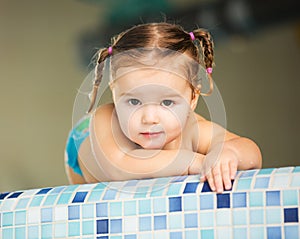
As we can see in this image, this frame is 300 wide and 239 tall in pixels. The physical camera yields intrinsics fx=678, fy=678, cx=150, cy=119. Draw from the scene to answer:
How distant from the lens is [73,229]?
89 cm

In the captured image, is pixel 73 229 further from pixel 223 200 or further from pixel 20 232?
pixel 223 200

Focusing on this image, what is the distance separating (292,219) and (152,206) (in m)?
0.17

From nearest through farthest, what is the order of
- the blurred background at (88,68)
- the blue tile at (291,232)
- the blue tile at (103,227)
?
the blue tile at (291,232) < the blue tile at (103,227) < the blurred background at (88,68)

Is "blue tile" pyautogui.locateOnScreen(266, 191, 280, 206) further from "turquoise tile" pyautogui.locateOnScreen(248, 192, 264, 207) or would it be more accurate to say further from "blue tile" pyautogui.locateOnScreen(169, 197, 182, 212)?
"blue tile" pyautogui.locateOnScreen(169, 197, 182, 212)

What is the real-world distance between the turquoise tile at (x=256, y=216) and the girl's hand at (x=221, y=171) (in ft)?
0.14

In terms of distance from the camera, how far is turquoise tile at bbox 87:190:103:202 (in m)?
0.88

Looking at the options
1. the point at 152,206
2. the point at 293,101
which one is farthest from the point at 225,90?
the point at 152,206

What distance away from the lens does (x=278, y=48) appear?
234 cm

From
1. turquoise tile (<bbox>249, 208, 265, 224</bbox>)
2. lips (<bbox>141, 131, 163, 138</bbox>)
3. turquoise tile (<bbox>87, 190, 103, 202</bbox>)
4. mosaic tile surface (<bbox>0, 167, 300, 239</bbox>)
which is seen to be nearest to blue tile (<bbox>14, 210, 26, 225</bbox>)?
mosaic tile surface (<bbox>0, 167, 300, 239</bbox>)

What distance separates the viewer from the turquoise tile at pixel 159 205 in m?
0.84

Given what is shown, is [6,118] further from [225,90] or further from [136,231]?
[136,231]

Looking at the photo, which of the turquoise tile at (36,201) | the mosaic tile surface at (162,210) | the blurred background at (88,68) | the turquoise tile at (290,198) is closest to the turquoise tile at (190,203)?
the mosaic tile surface at (162,210)

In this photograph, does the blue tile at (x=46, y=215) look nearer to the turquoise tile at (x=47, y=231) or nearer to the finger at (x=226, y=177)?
the turquoise tile at (x=47, y=231)

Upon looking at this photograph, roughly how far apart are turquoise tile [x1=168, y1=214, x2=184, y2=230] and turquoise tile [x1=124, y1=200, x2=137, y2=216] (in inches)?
2.0
